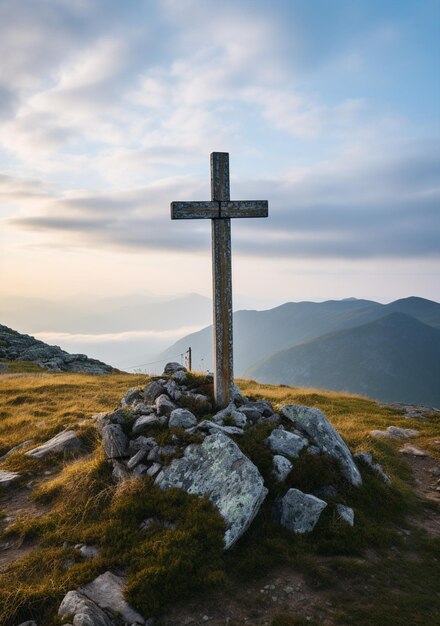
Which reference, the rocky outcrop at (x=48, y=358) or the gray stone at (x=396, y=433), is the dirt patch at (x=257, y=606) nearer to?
the gray stone at (x=396, y=433)

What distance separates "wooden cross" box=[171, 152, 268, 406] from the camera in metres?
11.8

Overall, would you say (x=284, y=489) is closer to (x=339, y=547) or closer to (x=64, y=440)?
(x=339, y=547)

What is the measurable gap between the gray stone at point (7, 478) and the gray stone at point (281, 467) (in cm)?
666

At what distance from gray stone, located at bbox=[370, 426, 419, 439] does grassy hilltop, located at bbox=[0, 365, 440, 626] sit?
6.21 m

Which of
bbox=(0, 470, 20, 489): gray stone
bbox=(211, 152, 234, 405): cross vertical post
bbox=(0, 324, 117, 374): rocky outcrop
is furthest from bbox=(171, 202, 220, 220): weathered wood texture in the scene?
bbox=(0, 324, 117, 374): rocky outcrop

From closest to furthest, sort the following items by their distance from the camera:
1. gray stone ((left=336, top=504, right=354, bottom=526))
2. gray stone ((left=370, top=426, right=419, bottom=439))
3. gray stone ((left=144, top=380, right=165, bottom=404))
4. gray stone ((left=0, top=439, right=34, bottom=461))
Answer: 1. gray stone ((left=336, top=504, right=354, bottom=526))
2. gray stone ((left=144, top=380, right=165, bottom=404))
3. gray stone ((left=0, top=439, right=34, bottom=461))
4. gray stone ((left=370, top=426, right=419, bottom=439))

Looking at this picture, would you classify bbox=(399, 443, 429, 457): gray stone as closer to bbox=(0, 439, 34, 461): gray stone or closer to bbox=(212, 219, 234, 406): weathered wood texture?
bbox=(212, 219, 234, 406): weathered wood texture

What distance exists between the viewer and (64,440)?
12023 mm

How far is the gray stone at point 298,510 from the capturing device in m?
8.15

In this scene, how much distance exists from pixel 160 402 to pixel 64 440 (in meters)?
3.30

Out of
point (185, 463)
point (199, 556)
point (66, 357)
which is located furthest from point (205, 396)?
point (66, 357)

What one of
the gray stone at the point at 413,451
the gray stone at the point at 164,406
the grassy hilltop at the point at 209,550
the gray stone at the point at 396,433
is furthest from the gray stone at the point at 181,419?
the gray stone at the point at 396,433

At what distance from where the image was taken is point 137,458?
30.7 ft

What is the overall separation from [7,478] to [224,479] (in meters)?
5.98
